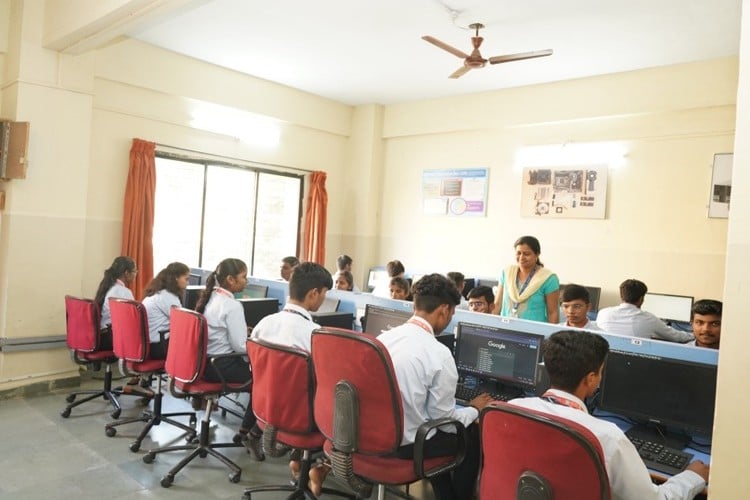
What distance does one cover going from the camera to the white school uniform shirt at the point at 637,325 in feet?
11.1

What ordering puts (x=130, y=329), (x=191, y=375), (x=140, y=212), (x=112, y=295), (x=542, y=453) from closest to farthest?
(x=542, y=453) < (x=191, y=375) < (x=130, y=329) < (x=112, y=295) < (x=140, y=212)

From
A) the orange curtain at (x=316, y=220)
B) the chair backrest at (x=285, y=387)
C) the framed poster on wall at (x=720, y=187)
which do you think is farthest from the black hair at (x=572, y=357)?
the orange curtain at (x=316, y=220)

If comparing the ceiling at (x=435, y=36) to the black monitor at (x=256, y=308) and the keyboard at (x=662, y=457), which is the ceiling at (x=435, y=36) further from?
the keyboard at (x=662, y=457)

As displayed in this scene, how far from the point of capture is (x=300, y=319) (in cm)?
266

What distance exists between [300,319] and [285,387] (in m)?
0.38

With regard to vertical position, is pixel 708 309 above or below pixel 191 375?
above

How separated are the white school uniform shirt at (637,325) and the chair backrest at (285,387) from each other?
1960mm

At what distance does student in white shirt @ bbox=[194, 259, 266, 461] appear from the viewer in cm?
316

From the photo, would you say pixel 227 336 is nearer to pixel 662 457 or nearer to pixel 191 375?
pixel 191 375

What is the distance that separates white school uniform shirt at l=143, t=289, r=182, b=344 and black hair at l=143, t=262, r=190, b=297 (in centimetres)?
6

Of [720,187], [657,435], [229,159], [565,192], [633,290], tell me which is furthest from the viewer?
[229,159]

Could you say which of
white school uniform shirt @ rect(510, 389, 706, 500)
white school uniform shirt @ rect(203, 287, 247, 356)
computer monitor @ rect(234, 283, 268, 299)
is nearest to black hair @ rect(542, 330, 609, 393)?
white school uniform shirt @ rect(510, 389, 706, 500)

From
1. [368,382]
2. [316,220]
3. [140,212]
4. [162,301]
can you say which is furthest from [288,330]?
[316,220]

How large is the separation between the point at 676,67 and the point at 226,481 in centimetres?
519
